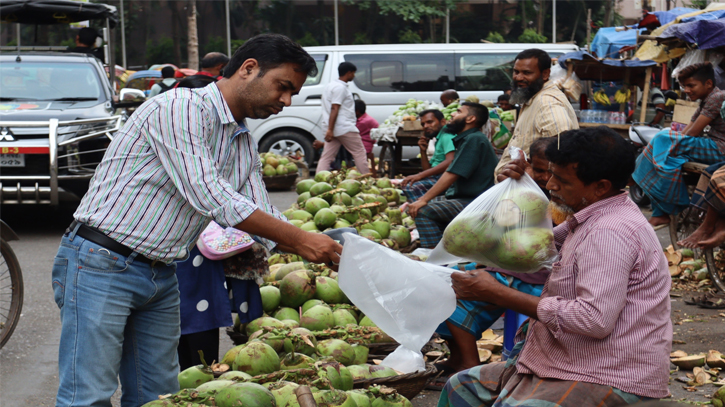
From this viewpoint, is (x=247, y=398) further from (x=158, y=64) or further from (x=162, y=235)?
(x=158, y=64)

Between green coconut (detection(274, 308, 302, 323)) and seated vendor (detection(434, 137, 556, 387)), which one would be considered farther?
green coconut (detection(274, 308, 302, 323))

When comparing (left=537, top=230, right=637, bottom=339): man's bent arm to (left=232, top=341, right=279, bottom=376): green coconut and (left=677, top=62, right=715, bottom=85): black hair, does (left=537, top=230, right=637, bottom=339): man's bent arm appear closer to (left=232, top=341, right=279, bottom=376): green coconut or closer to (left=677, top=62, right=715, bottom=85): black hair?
(left=232, top=341, right=279, bottom=376): green coconut

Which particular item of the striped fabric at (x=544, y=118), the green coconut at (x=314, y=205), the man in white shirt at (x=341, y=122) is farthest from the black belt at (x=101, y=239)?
the man in white shirt at (x=341, y=122)

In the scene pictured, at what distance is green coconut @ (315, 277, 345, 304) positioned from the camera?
423cm

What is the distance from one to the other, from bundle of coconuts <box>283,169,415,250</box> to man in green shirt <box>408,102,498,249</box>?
1.28ft

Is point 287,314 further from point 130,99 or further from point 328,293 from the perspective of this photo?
point 130,99

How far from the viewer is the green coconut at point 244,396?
2.25 meters

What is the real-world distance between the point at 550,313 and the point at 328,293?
223 centimetres

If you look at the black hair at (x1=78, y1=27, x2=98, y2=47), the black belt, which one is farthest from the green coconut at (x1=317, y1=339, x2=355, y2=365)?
the black hair at (x1=78, y1=27, x2=98, y2=47)

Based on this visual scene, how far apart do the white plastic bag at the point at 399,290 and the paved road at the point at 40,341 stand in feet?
3.64

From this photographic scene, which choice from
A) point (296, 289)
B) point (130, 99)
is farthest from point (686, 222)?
point (130, 99)

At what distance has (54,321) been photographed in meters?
5.03

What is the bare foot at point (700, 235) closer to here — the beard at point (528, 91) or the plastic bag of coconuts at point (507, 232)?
the beard at point (528, 91)

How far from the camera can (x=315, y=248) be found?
7.56ft
